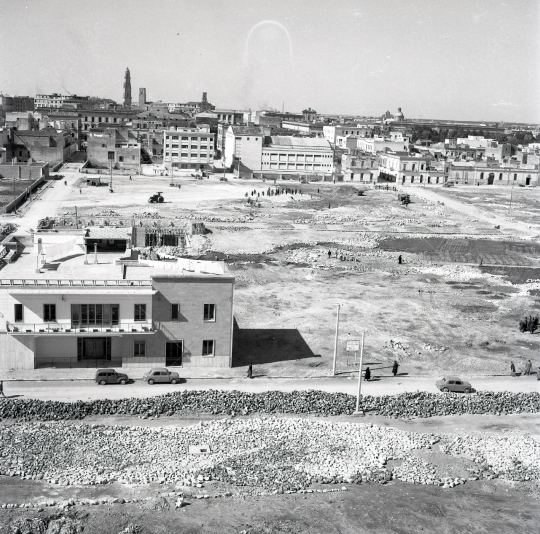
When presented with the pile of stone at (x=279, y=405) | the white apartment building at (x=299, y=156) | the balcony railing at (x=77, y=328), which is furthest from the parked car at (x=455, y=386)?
the white apartment building at (x=299, y=156)

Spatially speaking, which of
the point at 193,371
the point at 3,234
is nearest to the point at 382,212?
the point at 3,234

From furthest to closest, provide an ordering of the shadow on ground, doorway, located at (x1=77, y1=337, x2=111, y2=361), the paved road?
the shadow on ground
doorway, located at (x1=77, y1=337, x2=111, y2=361)
the paved road

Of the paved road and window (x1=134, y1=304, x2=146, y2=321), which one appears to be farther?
window (x1=134, y1=304, x2=146, y2=321)

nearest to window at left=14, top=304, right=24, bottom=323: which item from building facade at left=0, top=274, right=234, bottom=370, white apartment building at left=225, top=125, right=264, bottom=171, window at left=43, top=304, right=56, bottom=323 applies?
building facade at left=0, top=274, right=234, bottom=370

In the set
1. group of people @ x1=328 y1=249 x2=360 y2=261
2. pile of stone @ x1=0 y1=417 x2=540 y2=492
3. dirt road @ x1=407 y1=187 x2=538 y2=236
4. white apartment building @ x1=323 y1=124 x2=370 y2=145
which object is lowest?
pile of stone @ x1=0 y1=417 x2=540 y2=492

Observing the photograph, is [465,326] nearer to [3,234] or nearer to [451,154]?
[3,234]

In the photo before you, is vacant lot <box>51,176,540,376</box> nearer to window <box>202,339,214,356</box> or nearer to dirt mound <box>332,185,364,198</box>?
dirt mound <box>332,185,364,198</box>
